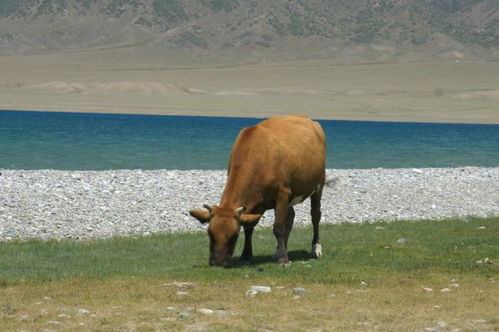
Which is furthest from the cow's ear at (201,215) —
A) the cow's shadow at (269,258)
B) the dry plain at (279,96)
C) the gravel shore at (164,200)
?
the dry plain at (279,96)

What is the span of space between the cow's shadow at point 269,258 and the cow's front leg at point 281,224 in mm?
463

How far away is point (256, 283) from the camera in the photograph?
1476 cm

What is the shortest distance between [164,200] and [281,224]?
1212cm

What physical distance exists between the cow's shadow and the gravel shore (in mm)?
5283

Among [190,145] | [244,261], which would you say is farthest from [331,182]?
[190,145]

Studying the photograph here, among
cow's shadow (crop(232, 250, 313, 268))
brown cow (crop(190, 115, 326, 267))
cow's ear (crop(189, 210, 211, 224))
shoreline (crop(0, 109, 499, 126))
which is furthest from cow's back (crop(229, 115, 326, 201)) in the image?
shoreline (crop(0, 109, 499, 126))

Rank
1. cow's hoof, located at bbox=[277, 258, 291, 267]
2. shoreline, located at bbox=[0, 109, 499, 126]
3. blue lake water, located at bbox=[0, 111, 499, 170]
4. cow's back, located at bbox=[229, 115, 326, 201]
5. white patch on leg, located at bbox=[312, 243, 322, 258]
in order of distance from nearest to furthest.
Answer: cow's back, located at bbox=[229, 115, 326, 201], cow's hoof, located at bbox=[277, 258, 291, 267], white patch on leg, located at bbox=[312, 243, 322, 258], blue lake water, located at bbox=[0, 111, 499, 170], shoreline, located at bbox=[0, 109, 499, 126]

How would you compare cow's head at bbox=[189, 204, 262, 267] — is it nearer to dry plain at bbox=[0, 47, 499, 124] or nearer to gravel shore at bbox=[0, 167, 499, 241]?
gravel shore at bbox=[0, 167, 499, 241]

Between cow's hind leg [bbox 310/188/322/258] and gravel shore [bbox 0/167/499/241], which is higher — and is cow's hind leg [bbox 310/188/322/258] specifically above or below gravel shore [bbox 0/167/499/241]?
above

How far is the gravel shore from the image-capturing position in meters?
23.5

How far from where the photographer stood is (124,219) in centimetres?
2456

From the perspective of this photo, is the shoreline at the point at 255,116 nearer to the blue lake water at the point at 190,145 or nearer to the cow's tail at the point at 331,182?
the blue lake water at the point at 190,145

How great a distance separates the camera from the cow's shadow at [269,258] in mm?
16750

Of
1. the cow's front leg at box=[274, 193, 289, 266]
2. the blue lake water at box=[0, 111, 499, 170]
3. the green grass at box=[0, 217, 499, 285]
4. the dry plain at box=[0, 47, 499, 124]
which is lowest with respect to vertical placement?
the dry plain at box=[0, 47, 499, 124]
